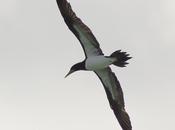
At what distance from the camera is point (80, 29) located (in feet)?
148

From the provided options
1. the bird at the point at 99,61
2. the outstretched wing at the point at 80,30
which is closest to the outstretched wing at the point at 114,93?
the bird at the point at 99,61

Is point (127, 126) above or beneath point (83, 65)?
beneath

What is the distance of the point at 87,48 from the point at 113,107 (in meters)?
3.18

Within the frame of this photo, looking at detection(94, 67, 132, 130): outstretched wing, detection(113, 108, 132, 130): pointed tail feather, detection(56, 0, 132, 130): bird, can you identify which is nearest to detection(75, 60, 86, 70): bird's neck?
detection(56, 0, 132, 130): bird

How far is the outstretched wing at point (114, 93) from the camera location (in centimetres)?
4631

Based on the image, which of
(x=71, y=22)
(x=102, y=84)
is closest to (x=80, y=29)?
(x=71, y=22)

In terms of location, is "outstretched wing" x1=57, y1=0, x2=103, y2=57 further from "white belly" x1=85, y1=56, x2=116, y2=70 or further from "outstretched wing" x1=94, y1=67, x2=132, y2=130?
"outstretched wing" x1=94, y1=67, x2=132, y2=130

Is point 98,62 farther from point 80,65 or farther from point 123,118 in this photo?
point 123,118

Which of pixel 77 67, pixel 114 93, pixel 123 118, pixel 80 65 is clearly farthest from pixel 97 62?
pixel 123 118

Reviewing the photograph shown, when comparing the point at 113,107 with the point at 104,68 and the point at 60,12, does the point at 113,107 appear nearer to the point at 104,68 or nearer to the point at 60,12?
the point at 104,68

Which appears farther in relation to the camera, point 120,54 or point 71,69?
point 71,69

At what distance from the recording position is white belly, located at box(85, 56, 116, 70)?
4473 centimetres

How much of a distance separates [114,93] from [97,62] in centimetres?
233

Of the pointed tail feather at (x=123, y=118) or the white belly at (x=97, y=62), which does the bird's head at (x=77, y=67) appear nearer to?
the white belly at (x=97, y=62)
